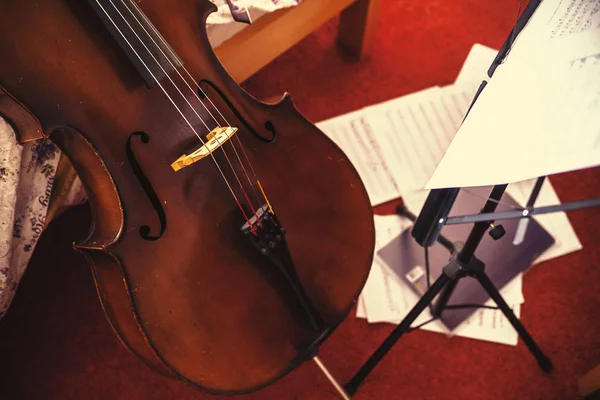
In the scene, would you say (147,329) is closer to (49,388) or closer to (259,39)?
(49,388)

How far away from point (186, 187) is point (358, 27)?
83cm

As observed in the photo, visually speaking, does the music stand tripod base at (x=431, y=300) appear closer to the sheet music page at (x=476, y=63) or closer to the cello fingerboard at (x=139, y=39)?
the cello fingerboard at (x=139, y=39)

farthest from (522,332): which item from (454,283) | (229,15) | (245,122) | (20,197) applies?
(20,197)

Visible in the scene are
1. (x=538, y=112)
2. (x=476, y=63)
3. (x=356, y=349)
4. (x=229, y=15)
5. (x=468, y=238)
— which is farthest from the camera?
(x=476, y=63)

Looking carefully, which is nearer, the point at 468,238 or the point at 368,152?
the point at 468,238

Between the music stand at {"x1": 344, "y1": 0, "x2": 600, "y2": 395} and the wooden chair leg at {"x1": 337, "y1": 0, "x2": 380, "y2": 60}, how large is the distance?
0.51 m

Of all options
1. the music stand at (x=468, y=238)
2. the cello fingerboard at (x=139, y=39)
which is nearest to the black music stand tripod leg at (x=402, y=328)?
the music stand at (x=468, y=238)

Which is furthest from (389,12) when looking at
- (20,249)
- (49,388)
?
(49,388)

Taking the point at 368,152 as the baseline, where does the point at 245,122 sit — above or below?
above

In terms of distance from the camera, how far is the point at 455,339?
1028mm

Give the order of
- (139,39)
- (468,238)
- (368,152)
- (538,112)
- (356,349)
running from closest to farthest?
1. (538,112)
2. (139,39)
3. (468,238)
4. (356,349)
5. (368,152)

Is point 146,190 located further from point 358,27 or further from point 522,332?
point 358,27

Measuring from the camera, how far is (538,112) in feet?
1.59

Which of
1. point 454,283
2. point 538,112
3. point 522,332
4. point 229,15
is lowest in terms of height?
point 522,332
